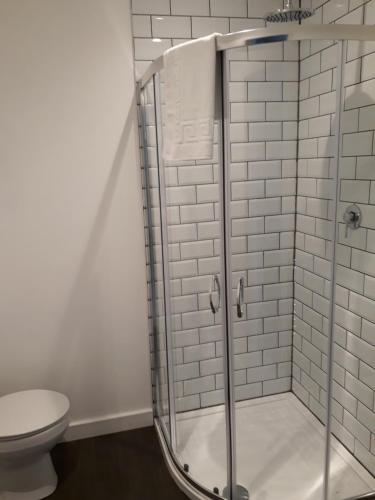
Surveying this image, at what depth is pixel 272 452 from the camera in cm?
216

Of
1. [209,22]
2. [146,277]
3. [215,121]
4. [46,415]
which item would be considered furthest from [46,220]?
[209,22]

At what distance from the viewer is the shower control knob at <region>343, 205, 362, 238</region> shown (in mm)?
1965

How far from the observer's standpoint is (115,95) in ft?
7.18

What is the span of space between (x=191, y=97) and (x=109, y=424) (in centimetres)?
194

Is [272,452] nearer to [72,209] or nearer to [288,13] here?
[72,209]

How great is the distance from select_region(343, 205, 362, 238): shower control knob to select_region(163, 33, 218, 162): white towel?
2.66 ft

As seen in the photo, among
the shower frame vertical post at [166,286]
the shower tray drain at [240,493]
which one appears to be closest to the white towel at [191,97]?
the shower frame vertical post at [166,286]

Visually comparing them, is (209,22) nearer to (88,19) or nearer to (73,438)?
(88,19)

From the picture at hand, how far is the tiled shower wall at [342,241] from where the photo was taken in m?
1.86

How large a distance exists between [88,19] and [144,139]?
62 centimetres

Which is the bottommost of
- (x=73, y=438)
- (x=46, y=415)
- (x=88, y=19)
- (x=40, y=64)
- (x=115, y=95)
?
(x=73, y=438)

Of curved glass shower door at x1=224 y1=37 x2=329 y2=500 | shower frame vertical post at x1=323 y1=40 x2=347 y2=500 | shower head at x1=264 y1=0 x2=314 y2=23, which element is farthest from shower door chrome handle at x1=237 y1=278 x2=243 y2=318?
shower head at x1=264 y1=0 x2=314 y2=23

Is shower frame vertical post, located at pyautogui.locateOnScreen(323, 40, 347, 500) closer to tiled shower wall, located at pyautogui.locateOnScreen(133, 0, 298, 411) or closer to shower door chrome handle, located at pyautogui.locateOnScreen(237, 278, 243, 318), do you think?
tiled shower wall, located at pyautogui.locateOnScreen(133, 0, 298, 411)

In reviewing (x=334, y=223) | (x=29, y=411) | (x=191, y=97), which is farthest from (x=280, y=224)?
(x=29, y=411)
